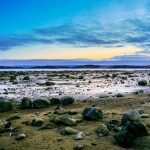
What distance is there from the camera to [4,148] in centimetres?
934

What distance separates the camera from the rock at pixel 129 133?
932 centimetres

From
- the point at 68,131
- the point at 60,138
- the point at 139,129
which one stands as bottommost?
the point at 60,138

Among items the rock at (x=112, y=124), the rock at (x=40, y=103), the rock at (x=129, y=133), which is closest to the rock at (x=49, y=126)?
the rock at (x=112, y=124)

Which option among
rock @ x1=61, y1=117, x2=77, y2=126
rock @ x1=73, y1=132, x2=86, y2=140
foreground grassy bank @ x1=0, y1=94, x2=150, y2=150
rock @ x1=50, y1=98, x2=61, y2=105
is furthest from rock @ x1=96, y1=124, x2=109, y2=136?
rock @ x1=50, y1=98, x2=61, y2=105

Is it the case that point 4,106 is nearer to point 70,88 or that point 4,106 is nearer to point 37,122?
point 37,122

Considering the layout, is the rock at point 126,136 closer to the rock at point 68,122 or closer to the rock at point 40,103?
the rock at point 68,122

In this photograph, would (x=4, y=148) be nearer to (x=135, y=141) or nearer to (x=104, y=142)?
(x=104, y=142)

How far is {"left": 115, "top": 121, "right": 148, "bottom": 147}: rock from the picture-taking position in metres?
9.32

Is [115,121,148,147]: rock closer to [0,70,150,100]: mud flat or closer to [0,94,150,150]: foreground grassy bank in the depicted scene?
[0,94,150,150]: foreground grassy bank

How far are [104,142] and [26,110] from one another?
6.24 meters

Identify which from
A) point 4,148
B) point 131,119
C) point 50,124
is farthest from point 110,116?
point 4,148

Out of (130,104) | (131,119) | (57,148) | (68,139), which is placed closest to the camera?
(57,148)

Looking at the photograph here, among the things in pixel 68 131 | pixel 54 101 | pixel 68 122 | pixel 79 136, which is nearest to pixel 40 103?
pixel 54 101

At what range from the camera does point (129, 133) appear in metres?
9.50
